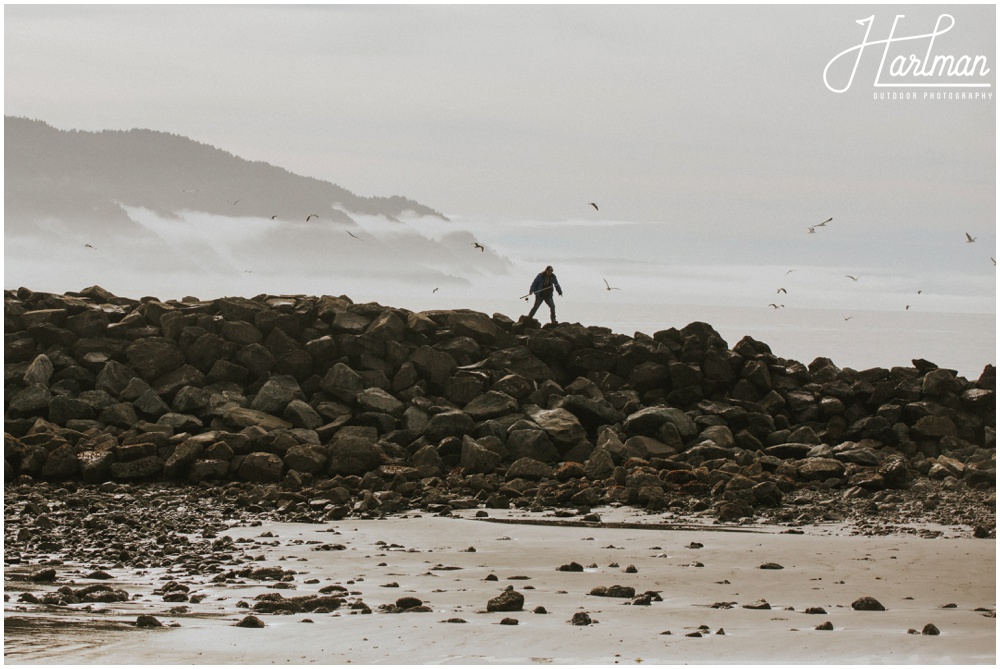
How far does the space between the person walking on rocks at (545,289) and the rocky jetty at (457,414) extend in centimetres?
79

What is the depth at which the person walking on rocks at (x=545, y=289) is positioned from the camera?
2788 cm

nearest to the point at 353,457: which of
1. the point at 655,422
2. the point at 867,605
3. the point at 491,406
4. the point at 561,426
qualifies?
the point at 491,406

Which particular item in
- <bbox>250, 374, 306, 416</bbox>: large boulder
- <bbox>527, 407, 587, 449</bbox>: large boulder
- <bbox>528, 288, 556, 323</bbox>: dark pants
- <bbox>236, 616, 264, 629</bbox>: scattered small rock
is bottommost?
<bbox>236, 616, 264, 629</bbox>: scattered small rock

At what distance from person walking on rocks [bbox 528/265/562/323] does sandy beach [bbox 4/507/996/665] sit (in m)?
11.5

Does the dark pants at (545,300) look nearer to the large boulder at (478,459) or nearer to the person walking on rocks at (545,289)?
the person walking on rocks at (545,289)

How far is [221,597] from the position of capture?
38.5 feet

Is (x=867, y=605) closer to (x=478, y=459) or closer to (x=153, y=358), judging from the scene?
(x=478, y=459)

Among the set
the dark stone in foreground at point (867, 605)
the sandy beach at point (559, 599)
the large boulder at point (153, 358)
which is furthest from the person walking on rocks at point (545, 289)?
the dark stone in foreground at point (867, 605)

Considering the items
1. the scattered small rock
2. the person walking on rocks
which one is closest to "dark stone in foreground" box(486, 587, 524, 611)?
the scattered small rock

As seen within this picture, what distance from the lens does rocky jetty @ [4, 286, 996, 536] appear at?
1881cm

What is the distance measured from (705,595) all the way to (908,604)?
1.93 meters

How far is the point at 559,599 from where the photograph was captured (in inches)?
456

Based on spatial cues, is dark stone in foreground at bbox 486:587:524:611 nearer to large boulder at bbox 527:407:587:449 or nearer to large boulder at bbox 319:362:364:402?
large boulder at bbox 527:407:587:449

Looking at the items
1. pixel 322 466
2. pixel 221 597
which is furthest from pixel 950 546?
pixel 322 466
